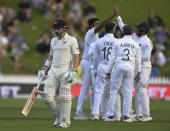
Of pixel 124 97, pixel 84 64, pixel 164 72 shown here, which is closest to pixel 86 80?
pixel 84 64

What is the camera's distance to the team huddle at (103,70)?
1465 centimetres

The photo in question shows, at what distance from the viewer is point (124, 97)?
1641cm

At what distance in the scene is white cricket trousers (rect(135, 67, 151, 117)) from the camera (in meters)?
17.2

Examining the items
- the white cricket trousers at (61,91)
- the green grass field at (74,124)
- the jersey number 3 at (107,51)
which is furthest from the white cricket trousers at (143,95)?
the white cricket trousers at (61,91)

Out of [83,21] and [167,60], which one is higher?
[83,21]

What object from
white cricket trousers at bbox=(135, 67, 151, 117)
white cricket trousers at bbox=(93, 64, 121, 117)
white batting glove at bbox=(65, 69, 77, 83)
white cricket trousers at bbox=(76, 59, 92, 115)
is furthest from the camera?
white cricket trousers at bbox=(76, 59, 92, 115)

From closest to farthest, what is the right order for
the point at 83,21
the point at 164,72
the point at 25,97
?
the point at 25,97 < the point at 164,72 < the point at 83,21

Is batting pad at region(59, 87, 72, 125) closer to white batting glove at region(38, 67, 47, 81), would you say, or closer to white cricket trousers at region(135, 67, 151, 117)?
white batting glove at region(38, 67, 47, 81)

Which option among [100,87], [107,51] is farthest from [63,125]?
[107,51]

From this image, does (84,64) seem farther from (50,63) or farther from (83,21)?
(83,21)

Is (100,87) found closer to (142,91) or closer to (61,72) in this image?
(142,91)

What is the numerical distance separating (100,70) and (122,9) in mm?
22331

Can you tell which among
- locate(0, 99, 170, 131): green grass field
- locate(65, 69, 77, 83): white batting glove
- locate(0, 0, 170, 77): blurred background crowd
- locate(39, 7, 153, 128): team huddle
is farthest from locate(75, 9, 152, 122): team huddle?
locate(0, 0, 170, 77): blurred background crowd

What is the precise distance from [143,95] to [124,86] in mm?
1061
